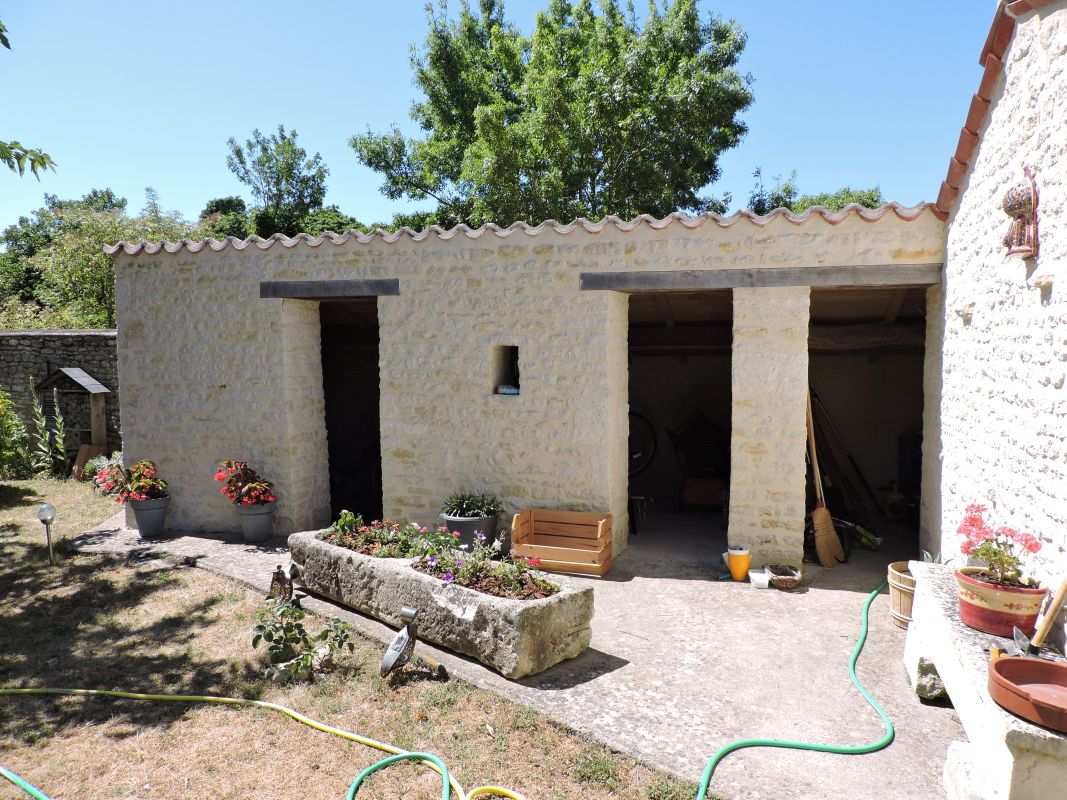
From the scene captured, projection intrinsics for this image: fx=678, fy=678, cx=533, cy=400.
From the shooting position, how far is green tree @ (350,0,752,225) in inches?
646

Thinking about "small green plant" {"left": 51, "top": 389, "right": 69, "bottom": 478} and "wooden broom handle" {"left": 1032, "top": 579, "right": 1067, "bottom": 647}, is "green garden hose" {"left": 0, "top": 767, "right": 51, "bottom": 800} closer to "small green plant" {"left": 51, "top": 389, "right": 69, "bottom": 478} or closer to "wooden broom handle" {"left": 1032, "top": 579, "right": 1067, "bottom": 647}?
"wooden broom handle" {"left": 1032, "top": 579, "right": 1067, "bottom": 647}

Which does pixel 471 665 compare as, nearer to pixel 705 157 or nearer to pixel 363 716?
pixel 363 716

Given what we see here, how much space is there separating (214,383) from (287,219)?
58.3 ft

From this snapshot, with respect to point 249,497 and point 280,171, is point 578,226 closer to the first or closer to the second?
point 249,497

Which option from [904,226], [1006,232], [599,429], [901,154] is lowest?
[599,429]

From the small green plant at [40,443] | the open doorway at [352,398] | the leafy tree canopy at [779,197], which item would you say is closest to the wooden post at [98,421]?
the small green plant at [40,443]

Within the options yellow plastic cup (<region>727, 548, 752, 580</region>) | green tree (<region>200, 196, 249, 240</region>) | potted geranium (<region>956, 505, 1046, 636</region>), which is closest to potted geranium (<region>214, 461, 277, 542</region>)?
yellow plastic cup (<region>727, 548, 752, 580</region>)

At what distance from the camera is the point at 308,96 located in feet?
46.8

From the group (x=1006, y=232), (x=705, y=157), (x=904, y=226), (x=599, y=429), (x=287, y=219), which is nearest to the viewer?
(x=1006, y=232)

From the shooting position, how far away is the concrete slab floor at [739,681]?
11.2 ft

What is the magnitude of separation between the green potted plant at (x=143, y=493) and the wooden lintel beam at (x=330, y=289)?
2.59 meters

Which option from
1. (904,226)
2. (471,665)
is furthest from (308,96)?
(471,665)

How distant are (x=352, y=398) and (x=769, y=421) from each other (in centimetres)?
681

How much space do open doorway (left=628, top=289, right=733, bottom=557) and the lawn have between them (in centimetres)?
445
